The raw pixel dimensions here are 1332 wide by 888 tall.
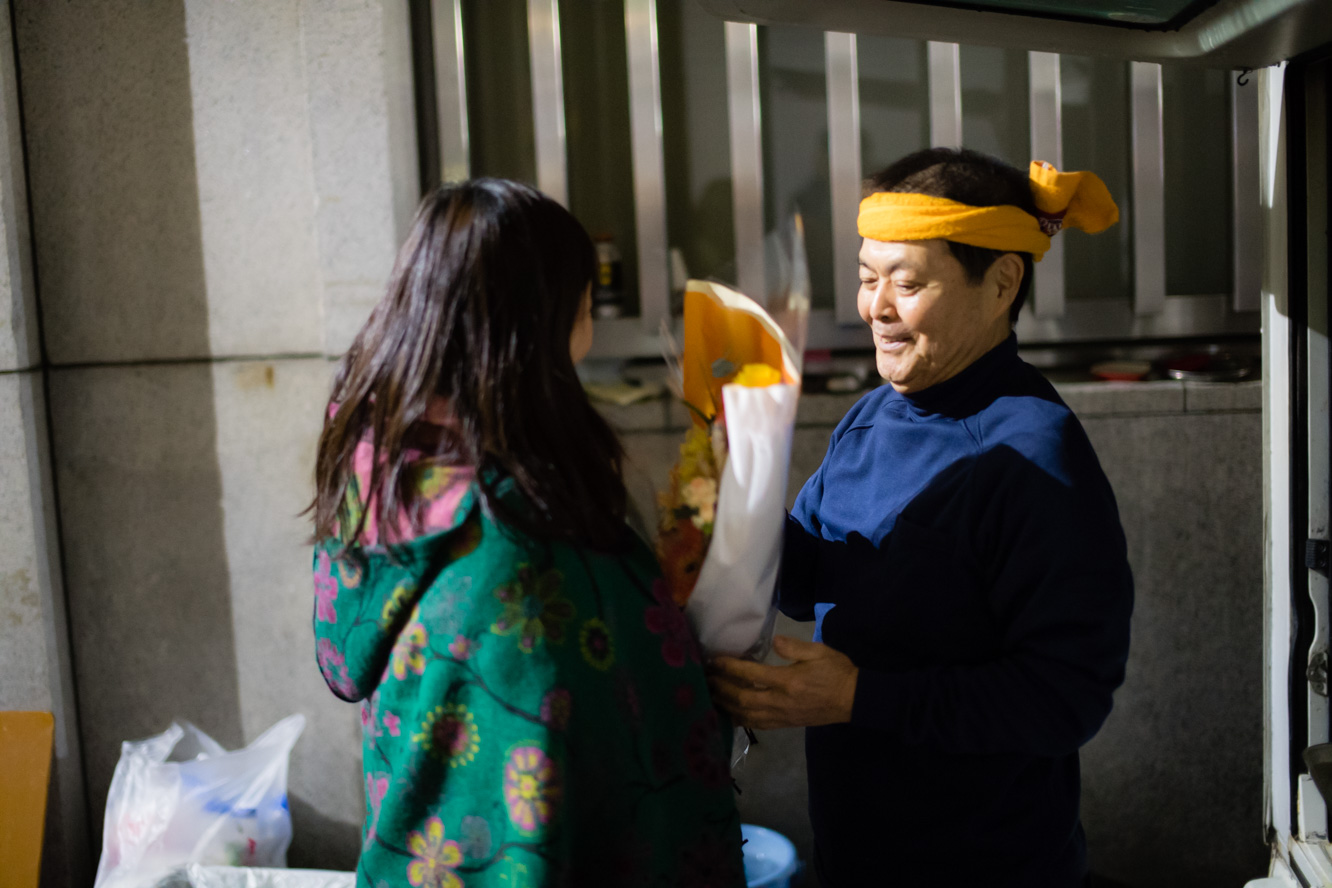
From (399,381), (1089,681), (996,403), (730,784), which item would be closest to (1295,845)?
(1089,681)

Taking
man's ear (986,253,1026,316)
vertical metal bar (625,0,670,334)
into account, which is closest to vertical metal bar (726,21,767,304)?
Result: vertical metal bar (625,0,670,334)

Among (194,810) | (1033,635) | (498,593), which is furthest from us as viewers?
(194,810)

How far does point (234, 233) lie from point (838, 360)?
6.70 ft

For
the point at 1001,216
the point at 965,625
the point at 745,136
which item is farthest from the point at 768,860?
the point at 745,136

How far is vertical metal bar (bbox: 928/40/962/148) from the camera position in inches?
126

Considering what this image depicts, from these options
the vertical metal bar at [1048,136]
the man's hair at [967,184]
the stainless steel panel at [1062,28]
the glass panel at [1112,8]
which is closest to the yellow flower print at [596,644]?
the man's hair at [967,184]

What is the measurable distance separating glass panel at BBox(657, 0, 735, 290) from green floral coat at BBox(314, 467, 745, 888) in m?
2.24

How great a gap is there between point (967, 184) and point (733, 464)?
0.60 metres

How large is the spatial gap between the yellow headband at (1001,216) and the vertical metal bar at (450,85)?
1.97m

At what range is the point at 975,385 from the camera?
1.55 metres

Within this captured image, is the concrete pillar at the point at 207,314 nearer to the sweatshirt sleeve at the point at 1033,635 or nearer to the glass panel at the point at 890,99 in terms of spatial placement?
the glass panel at the point at 890,99

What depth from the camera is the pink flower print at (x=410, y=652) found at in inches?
45.4

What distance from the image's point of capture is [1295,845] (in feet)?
6.37

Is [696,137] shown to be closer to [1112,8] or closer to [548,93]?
[548,93]
